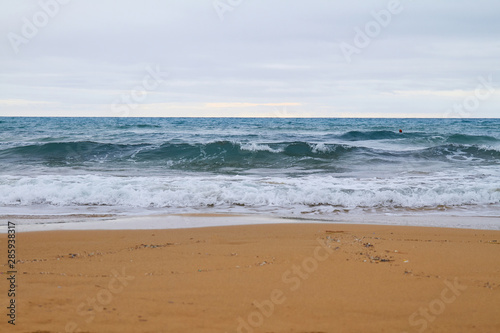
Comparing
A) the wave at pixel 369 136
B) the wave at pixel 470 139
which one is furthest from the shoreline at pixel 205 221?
the wave at pixel 369 136

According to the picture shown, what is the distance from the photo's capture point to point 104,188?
10430 mm

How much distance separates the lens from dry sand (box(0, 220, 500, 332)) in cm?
324

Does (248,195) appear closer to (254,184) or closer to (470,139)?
(254,184)

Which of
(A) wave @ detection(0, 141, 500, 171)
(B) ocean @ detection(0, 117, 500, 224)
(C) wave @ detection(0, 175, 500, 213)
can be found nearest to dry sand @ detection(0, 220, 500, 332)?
(B) ocean @ detection(0, 117, 500, 224)

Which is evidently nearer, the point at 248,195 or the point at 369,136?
the point at 248,195

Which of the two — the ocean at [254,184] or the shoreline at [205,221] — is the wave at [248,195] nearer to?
the ocean at [254,184]

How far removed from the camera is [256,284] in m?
3.93

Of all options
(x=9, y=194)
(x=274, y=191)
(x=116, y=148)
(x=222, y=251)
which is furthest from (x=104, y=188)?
(x=116, y=148)

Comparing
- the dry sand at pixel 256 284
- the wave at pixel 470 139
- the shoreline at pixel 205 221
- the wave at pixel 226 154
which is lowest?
the shoreline at pixel 205 221

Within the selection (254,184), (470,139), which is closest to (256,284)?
(254,184)

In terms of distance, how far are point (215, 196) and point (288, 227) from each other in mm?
3586

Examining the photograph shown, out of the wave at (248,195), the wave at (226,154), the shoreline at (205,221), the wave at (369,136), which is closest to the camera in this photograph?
the shoreline at (205,221)

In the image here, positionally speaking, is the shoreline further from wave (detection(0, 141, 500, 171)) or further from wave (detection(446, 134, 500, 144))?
wave (detection(446, 134, 500, 144))

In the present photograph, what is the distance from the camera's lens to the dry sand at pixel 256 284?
324 cm
